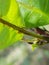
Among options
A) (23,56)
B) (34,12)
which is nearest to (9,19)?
(34,12)

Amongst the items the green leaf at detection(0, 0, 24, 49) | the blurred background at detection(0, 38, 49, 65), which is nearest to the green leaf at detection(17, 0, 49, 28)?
the green leaf at detection(0, 0, 24, 49)

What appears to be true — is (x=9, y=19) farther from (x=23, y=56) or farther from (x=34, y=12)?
(x=23, y=56)

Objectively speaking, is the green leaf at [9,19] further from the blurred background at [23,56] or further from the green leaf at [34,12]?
the blurred background at [23,56]

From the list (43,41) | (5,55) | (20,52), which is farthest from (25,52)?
(43,41)

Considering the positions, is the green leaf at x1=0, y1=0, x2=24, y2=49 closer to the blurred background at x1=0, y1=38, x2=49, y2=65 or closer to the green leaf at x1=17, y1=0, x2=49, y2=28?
the green leaf at x1=17, y1=0, x2=49, y2=28

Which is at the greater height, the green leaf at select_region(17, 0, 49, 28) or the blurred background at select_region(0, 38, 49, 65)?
the green leaf at select_region(17, 0, 49, 28)
